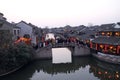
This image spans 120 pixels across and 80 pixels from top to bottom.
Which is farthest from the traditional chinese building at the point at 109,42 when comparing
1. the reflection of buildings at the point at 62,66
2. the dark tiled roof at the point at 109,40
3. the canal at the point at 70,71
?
the reflection of buildings at the point at 62,66

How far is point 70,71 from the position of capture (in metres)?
27.2

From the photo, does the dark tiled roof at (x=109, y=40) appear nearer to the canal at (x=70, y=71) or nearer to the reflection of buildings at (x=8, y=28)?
the canal at (x=70, y=71)

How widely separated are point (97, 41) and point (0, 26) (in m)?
19.2

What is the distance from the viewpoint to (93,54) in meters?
A: 34.8

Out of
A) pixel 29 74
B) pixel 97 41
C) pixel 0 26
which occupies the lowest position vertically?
pixel 29 74

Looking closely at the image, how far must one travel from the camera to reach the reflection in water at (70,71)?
77.8 feet

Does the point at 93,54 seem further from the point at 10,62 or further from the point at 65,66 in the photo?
the point at 10,62

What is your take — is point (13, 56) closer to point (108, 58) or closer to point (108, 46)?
point (108, 58)

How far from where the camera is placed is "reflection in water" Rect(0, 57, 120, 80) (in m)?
23.7

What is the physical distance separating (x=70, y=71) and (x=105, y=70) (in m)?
5.44

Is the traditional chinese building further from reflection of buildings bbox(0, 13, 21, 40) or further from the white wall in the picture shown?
reflection of buildings bbox(0, 13, 21, 40)

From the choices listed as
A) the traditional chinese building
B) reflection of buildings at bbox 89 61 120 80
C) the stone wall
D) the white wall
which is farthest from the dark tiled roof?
the white wall

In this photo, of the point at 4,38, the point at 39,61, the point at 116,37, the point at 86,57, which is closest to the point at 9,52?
the point at 4,38

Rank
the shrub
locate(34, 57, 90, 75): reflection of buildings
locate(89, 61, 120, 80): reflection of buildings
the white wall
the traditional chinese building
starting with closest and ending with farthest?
locate(89, 61, 120, 80): reflection of buildings
the shrub
locate(34, 57, 90, 75): reflection of buildings
the traditional chinese building
the white wall
